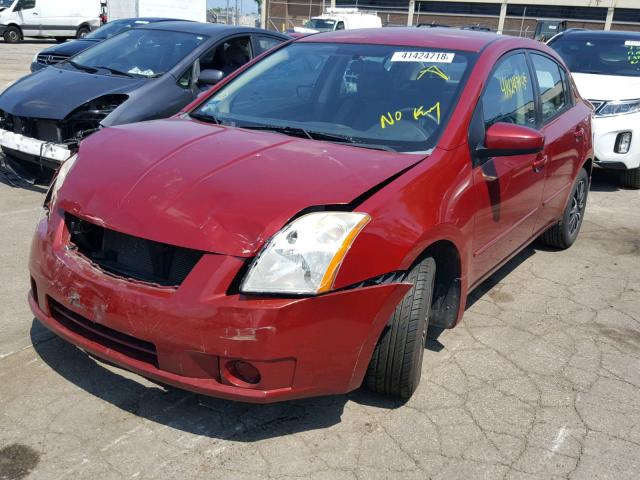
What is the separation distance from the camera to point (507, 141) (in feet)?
10.9

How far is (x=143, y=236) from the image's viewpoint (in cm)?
258

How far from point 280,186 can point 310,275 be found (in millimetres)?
433

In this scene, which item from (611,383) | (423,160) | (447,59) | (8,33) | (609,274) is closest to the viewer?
(423,160)

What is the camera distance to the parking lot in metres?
2.64

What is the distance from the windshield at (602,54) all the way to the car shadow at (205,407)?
6.63 m

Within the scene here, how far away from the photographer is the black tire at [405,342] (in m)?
2.86

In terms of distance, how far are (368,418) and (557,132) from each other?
2544 millimetres

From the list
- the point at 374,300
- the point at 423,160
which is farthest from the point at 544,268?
the point at 374,300

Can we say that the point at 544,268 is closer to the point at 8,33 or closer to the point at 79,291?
the point at 79,291

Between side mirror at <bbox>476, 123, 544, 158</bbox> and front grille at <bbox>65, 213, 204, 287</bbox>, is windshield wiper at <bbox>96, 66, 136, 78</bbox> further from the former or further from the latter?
side mirror at <bbox>476, 123, 544, 158</bbox>

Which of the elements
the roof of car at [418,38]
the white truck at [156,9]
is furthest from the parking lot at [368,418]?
the white truck at [156,9]

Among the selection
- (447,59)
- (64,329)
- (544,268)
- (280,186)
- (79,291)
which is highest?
(447,59)

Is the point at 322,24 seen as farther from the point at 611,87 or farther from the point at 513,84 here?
the point at 513,84

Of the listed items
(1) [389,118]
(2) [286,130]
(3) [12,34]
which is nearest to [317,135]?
(2) [286,130]
